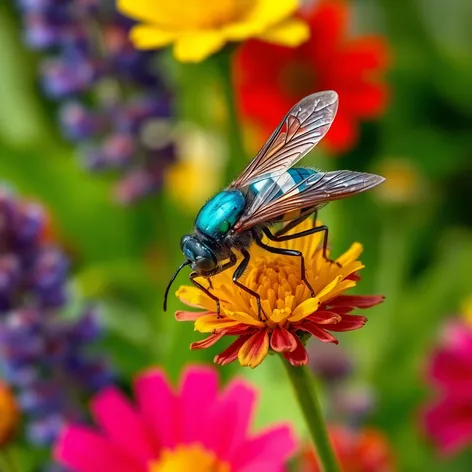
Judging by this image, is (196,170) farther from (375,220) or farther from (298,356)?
(298,356)

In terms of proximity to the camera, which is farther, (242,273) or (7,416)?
(7,416)

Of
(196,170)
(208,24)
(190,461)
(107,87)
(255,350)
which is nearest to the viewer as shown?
(255,350)

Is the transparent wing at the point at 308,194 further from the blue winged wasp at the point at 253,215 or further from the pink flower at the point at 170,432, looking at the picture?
the pink flower at the point at 170,432

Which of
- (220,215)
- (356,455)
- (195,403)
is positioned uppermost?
(220,215)

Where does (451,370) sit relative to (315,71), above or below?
below

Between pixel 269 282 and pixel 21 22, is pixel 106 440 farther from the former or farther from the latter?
pixel 21 22

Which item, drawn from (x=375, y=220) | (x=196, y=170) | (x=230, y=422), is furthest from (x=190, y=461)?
(x=196, y=170)
